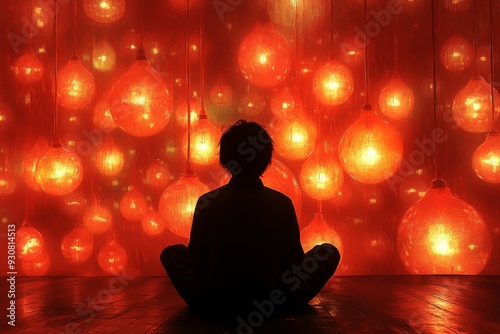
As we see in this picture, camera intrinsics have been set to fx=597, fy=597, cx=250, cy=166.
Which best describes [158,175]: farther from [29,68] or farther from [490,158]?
[490,158]

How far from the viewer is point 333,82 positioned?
4527 mm

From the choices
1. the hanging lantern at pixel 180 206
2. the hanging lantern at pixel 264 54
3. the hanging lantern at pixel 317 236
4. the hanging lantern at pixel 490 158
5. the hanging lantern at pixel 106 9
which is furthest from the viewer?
the hanging lantern at pixel 106 9

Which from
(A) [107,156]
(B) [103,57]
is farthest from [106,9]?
(A) [107,156]

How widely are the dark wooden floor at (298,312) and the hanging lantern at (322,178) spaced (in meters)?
0.68

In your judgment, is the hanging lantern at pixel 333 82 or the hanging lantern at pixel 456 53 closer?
the hanging lantern at pixel 333 82

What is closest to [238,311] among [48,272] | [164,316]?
[164,316]

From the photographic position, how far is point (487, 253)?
3531mm

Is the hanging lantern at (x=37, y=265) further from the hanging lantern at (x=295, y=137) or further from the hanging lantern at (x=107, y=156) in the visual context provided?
the hanging lantern at (x=295, y=137)

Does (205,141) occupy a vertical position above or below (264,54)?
below

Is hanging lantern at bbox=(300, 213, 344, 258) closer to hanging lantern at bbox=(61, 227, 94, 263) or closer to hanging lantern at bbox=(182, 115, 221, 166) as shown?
hanging lantern at bbox=(182, 115, 221, 166)

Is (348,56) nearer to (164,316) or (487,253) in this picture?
(487,253)

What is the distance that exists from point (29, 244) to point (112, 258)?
71 centimetres

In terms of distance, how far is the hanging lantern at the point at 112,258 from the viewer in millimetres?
5262

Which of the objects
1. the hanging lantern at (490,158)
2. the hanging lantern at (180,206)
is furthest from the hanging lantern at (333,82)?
the hanging lantern at (180,206)
